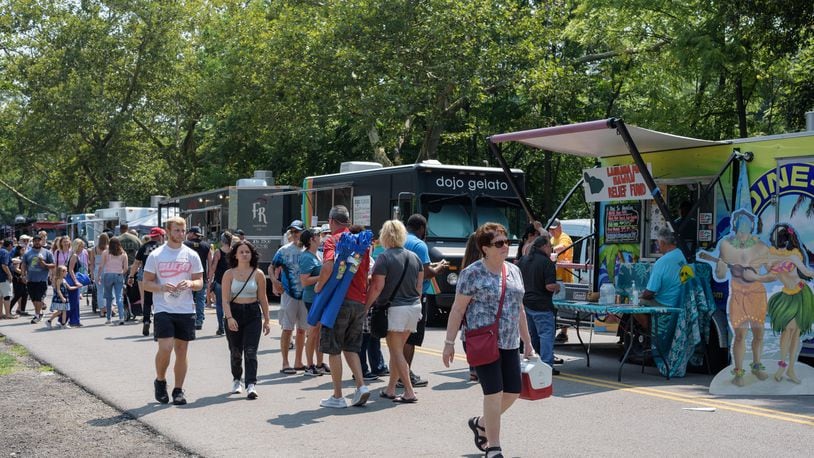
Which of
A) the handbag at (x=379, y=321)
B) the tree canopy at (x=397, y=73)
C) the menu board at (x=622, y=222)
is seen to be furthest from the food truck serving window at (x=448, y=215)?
the handbag at (x=379, y=321)

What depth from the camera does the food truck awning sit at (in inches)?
456

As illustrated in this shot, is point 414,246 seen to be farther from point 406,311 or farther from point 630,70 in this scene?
point 630,70


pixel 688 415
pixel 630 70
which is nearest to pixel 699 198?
pixel 688 415

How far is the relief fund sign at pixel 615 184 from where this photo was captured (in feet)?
41.6

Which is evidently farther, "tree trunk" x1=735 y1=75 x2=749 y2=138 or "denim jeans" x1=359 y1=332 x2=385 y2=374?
"tree trunk" x1=735 y1=75 x2=749 y2=138

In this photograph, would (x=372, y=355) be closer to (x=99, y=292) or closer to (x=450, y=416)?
(x=450, y=416)

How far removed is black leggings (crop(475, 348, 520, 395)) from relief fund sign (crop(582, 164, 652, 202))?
596 centimetres

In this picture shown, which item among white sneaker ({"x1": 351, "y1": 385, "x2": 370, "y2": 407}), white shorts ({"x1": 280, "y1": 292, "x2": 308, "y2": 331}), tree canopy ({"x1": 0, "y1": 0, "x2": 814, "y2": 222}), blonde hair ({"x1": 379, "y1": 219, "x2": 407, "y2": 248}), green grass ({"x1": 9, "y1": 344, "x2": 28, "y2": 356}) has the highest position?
tree canopy ({"x1": 0, "y1": 0, "x2": 814, "y2": 222})

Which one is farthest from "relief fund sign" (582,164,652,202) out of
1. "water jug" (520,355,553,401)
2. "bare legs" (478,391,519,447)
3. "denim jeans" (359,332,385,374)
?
"bare legs" (478,391,519,447)

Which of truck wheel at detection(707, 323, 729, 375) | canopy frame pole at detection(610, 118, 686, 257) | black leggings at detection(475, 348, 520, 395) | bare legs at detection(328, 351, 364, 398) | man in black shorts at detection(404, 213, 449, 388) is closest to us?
black leggings at detection(475, 348, 520, 395)

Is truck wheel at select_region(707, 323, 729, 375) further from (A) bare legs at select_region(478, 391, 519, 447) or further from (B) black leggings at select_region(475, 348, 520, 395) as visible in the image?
(A) bare legs at select_region(478, 391, 519, 447)

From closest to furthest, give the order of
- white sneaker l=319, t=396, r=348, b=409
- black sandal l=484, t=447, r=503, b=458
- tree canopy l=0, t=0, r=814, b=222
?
black sandal l=484, t=447, r=503, b=458
white sneaker l=319, t=396, r=348, b=409
tree canopy l=0, t=0, r=814, b=222

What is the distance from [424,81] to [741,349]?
18.3 m

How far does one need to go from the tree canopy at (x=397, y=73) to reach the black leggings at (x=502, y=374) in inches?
525
